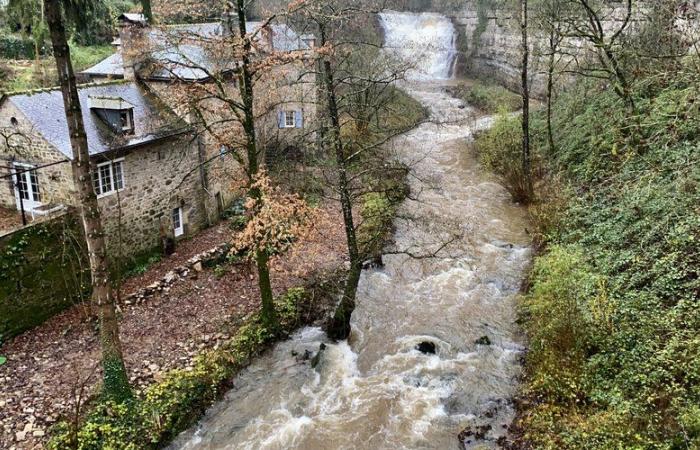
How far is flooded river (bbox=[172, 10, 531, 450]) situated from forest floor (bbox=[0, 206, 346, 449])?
1.67 metres

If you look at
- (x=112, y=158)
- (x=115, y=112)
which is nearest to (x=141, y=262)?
(x=112, y=158)

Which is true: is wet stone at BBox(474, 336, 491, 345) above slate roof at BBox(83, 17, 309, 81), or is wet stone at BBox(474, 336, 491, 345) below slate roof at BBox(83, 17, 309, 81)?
below

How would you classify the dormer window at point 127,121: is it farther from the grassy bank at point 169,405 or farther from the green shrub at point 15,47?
the green shrub at point 15,47

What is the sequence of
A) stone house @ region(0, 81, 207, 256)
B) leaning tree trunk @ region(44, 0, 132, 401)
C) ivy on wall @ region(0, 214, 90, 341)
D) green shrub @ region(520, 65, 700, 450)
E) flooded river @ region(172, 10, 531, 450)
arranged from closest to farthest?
1. green shrub @ region(520, 65, 700, 450)
2. leaning tree trunk @ region(44, 0, 132, 401)
3. flooded river @ region(172, 10, 531, 450)
4. ivy on wall @ region(0, 214, 90, 341)
5. stone house @ region(0, 81, 207, 256)

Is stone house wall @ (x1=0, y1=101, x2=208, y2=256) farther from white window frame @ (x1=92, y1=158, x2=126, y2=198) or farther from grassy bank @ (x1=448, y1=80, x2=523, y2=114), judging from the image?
grassy bank @ (x1=448, y1=80, x2=523, y2=114)

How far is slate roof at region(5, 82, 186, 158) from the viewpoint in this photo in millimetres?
14334

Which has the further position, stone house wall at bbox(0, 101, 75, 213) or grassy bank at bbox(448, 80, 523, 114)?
grassy bank at bbox(448, 80, 523, 114)

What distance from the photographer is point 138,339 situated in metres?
12.8

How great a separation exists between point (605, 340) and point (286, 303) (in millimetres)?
7713

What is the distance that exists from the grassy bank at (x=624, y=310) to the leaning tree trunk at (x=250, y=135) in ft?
20.3

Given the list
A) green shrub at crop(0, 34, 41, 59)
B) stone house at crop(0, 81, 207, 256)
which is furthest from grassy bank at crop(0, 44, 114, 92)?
stone house at crop(0, 81, 207, 256)

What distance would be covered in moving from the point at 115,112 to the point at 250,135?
19.4ft

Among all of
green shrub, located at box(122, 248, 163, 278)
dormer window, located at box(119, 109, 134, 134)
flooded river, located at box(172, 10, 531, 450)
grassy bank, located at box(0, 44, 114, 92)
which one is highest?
grassy bank, located at box(0, 44, 114, 92)

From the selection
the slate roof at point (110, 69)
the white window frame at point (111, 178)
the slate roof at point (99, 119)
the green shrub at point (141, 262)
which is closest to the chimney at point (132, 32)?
the slate roof at point (99, 119)
